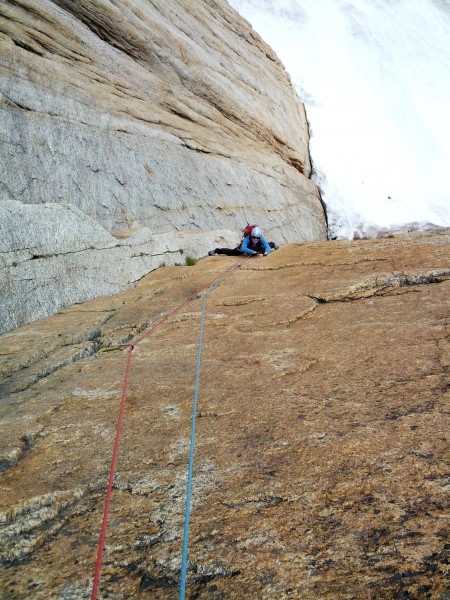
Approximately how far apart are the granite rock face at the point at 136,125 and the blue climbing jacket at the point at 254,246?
1782 millimetres

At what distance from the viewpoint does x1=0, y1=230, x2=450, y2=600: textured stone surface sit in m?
2.28

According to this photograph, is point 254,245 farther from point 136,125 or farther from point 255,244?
point 136,125

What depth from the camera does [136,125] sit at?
484 inches

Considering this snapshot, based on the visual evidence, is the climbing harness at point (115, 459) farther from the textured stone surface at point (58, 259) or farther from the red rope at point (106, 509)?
the textured stone surface at point (58, 259)

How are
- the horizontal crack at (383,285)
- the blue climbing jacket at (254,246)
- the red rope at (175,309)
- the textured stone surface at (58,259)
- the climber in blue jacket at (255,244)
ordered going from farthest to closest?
the blue climbing jacket at (254,246)
the climber in blue jacket at (255,244)
the textured stone surface at (58,259)
the horizontal crack at (383,285)
the red rope at (175,309)

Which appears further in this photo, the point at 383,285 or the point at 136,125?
the point at 136,125

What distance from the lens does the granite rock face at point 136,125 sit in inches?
380

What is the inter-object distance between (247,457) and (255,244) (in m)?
9.61

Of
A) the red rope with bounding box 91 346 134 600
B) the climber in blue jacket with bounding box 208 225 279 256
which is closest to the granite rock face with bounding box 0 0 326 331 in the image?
the climber in blue jacket with bounding box 208 225 279 256

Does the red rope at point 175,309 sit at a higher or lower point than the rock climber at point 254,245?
lower

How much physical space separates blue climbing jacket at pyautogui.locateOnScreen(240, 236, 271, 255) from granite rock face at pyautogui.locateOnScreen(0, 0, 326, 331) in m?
1.78

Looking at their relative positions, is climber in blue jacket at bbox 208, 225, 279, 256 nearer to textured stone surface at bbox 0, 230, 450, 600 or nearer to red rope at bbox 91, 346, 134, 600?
textured stone surface at bbox 0, 230, 450, 600

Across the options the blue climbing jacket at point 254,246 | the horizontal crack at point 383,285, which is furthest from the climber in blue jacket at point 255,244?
the horizontal crack at point 383,285

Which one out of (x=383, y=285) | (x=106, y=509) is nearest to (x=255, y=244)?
(x=383, y=285)
